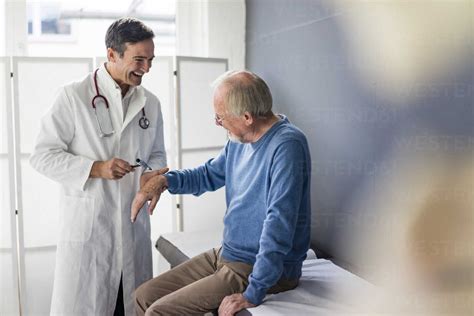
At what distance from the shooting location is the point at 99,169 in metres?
2.15

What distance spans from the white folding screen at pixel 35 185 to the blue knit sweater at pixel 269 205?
3.47ft

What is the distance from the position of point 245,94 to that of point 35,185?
1.51 m

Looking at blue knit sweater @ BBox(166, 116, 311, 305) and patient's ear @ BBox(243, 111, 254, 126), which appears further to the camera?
patient's ear @ BBox(243, 111, 254, 126)

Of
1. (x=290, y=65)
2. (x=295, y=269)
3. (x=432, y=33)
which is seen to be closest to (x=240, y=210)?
(x=295, y=269)

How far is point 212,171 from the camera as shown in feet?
7.50

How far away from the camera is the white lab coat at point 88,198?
2.18 meters

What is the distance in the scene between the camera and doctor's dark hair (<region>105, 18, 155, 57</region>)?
2162 millimetres

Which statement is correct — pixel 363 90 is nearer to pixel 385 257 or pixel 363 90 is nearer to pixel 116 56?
pixel 385 257

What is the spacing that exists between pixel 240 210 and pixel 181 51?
1803 millimetres

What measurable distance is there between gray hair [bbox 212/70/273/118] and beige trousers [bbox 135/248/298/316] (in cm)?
53

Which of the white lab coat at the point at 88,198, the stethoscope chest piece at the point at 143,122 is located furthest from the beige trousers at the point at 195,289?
the stethoscope chest piece at the point at 143,122

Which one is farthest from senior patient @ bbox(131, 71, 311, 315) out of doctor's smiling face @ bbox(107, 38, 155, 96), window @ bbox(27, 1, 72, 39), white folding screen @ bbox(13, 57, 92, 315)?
window @ bbox(27, 1, 72, 39)

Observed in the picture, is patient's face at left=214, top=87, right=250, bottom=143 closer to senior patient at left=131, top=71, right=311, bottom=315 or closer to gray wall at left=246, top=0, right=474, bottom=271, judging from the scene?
senior patient at left=131, top=71, right=311, bottom=315

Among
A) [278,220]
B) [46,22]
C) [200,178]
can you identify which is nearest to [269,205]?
[278,220]
